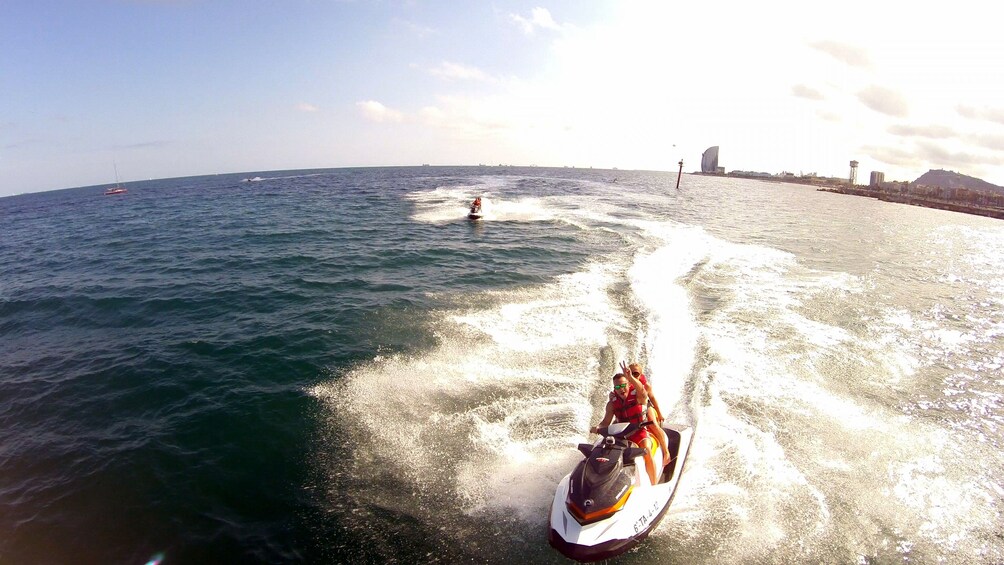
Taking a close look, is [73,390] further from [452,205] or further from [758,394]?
[452,205]

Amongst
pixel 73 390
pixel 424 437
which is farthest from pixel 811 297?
pixel 73 390

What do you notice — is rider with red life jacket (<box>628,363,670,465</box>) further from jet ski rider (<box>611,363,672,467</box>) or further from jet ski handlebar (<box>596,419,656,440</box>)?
jet ski handlebar (<box>596,419,656,440</box>)

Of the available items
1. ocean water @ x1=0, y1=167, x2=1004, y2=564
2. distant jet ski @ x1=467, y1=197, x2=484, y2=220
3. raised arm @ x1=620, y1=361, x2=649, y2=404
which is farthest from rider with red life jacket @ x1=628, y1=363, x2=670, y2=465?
distant jet ski @ x1=467, y1=197, x2=484, y2=220

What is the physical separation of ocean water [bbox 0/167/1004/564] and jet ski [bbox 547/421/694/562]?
70 centimetres

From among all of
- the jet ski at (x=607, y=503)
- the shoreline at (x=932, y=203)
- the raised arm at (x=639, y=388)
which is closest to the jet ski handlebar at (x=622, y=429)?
the jet ski at (x=607, y=503)

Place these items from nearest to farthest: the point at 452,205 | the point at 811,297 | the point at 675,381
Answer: the point at 675,381
the point at 811,297
the point at 452,205

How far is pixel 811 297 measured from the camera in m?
18.2

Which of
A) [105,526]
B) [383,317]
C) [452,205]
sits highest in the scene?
[452,205]

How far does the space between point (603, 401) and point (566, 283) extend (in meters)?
9.01

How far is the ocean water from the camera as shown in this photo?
736 centimetres

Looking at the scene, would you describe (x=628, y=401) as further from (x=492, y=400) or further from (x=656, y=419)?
(x=492, y=400)

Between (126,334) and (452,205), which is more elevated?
(452,205)

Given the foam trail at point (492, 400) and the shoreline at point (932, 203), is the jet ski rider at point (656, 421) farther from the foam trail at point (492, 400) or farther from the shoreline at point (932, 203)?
the shoreline at point (932, 203)

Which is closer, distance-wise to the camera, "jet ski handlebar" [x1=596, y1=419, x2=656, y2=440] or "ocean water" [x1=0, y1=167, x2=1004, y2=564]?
"ocean water" [x1=0, y1=167, x2=1004, y2=564]
